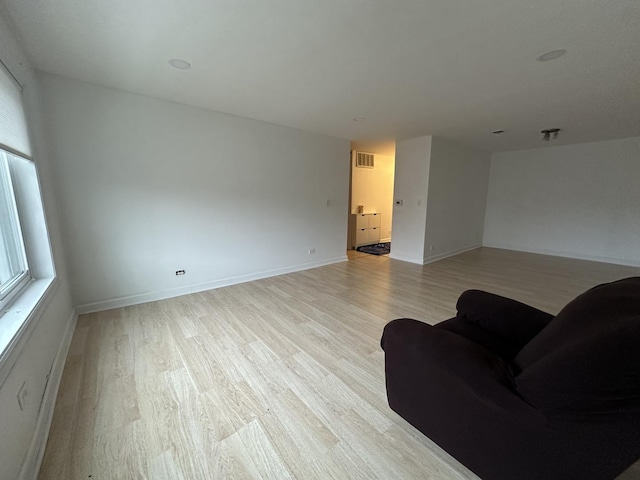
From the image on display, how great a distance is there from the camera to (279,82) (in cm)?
261

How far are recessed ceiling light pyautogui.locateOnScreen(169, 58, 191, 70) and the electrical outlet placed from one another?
251cm

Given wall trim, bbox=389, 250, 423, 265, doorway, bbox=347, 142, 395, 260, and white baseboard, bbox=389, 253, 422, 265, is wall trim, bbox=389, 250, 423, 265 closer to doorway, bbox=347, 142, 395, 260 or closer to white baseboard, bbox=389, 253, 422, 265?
white baseboard, bbox=389, 253, 422, 265

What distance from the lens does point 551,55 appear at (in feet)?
6.81

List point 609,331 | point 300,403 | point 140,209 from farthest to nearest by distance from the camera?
point 140,209
point 300,403
point 609,331

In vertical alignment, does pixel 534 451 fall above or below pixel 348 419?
above

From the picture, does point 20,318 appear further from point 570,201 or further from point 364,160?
point 570,201

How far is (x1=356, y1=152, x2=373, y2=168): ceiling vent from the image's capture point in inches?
254

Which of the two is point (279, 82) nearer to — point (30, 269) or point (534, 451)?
point (30, 269)

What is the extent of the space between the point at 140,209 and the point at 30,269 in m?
1.19

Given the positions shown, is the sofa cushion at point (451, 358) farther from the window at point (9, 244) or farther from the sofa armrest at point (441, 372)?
the window at point (9, 244)

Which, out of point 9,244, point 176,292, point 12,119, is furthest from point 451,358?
point 176,292

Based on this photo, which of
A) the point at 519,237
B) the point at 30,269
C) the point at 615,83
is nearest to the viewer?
the point at 30,269

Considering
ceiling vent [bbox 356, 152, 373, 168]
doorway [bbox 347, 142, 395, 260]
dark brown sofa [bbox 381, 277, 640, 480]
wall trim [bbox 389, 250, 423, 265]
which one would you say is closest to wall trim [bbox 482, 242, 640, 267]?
doorway [bbox 347, 142, 395, 260]

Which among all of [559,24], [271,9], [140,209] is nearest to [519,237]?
[559,24]
